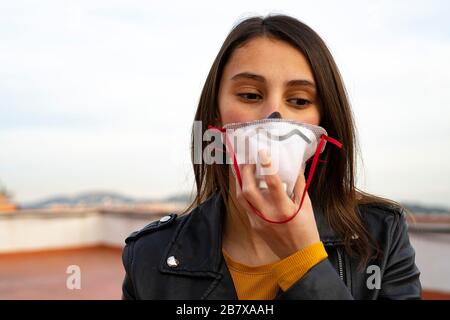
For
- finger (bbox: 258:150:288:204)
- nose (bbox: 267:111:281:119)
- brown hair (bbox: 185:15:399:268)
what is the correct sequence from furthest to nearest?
brown hair (bbox: 185:15:399:268)
nose (bbox: 267:111:281:119)
finger (bbox: 258:150:288:204)

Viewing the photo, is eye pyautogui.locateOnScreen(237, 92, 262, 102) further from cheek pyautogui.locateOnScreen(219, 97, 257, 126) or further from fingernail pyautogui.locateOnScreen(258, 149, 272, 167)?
fingernail pyautogui.locateOnScreen(258, 149, 272, 167)

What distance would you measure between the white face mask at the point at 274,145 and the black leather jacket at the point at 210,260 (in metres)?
0.23

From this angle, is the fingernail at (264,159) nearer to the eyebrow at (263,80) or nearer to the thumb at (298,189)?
the thumb at (298,189)

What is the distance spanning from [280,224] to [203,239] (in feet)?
1.41

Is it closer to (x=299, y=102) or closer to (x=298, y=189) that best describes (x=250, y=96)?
(x=299, y=102)

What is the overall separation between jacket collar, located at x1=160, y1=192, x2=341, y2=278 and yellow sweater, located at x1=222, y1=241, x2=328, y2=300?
1.8 inches

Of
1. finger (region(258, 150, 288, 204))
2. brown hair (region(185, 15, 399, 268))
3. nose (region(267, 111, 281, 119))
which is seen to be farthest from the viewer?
brown hair (region(185, 15, 399, 268))

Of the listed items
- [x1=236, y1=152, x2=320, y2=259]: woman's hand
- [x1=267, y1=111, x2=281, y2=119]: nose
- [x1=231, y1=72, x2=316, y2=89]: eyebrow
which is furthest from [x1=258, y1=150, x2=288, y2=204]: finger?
[x1=231, y1=72, x2=316, y2=89]: eyebrow

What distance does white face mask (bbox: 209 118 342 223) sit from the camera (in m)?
1.22

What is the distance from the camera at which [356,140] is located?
1.57m

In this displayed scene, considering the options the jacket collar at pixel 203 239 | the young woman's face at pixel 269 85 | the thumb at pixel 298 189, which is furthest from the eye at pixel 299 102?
the jacket collar at pixel 203 239
